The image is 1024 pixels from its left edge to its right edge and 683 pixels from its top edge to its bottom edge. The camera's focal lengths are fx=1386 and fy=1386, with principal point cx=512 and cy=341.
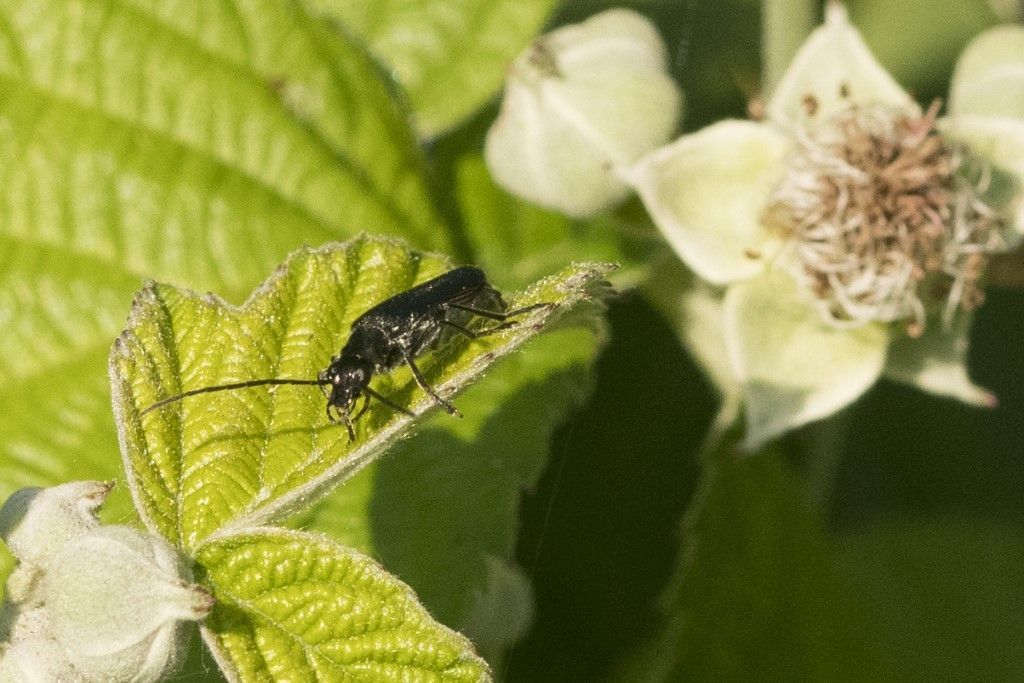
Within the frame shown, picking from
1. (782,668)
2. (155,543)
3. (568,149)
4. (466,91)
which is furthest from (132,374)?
(782,668)

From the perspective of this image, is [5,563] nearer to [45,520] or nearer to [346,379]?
[346,379]

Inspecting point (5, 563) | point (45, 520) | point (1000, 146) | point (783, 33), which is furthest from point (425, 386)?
point (783, 33)

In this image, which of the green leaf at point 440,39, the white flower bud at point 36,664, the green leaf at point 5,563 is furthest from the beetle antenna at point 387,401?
the green leaf at point 440,39

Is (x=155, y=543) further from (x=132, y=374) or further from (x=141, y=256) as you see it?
(x=141, y=256)

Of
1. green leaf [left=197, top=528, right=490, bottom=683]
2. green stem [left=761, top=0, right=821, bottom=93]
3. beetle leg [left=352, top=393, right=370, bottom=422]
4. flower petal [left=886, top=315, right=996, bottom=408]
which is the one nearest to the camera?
green leaf [left=197, top=528, right=490, bottom=683]

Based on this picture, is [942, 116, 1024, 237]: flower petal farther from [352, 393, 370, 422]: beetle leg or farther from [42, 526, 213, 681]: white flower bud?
[42, 526, 213, 681]: white flower bud

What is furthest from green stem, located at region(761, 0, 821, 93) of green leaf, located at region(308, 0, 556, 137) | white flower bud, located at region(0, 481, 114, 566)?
white flower bud, located at region(0, 481, 114, 566)
